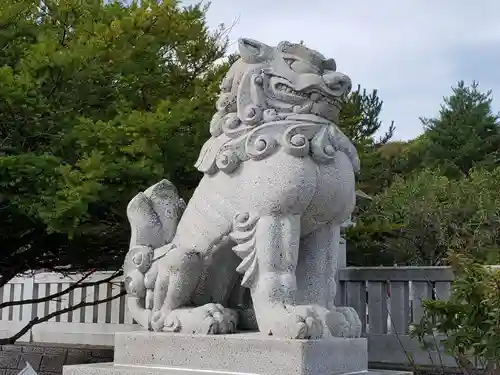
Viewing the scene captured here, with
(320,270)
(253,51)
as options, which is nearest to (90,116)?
(253,51)

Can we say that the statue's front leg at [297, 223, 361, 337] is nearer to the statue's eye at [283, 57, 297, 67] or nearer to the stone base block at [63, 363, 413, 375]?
the stone base block at [63, 363, 413, 375]

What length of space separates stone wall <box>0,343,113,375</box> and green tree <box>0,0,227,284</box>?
0.86 metres

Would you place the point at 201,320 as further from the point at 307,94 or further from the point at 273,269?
the point at 307,94

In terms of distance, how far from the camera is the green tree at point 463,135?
1880 centimetres

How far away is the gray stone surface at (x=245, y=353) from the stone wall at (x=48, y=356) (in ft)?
10.8

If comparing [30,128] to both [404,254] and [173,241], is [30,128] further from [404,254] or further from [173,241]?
[404,254]

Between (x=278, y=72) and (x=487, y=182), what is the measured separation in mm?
11079

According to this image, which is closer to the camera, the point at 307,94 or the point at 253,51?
the point at 307,94

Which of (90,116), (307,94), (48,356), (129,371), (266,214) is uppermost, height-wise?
(90,116)

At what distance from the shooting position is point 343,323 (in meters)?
3.10

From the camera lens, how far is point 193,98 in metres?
5.68

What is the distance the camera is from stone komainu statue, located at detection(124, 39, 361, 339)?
3066 millimetres

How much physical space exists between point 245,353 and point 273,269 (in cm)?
37

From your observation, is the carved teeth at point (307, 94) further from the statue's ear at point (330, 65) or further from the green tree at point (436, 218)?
the green tree at point (436, 218)
